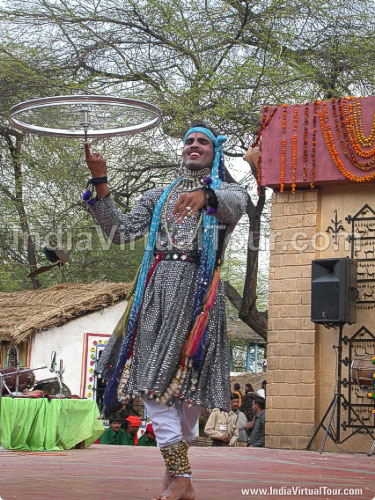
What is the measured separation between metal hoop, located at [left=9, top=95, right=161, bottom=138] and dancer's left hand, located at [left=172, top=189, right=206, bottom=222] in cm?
82

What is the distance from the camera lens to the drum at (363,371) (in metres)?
9.79

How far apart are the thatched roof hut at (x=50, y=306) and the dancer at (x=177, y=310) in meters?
11.4

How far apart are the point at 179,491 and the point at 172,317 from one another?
0.88 meters

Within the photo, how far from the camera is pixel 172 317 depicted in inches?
170

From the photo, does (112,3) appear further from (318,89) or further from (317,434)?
(317,434)

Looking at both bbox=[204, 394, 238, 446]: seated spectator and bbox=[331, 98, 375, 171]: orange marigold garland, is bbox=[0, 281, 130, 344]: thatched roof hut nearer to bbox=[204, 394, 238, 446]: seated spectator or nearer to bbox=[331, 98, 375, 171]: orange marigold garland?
bbox=[204, 394, 238, 446]: seated spectator

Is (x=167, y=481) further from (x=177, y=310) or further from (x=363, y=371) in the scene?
(x=363, y=371)

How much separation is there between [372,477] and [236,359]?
39.8 meters

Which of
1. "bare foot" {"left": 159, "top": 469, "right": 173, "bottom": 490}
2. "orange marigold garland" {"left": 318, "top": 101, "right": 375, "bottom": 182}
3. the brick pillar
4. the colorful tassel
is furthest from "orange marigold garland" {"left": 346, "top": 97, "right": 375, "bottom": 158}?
"bare foot" {"left": 159, "top": 469, "right": 173, "bottom": 490}

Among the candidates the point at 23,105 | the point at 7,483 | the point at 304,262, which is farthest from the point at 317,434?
the point at 23,105

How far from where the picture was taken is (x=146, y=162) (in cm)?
1781
